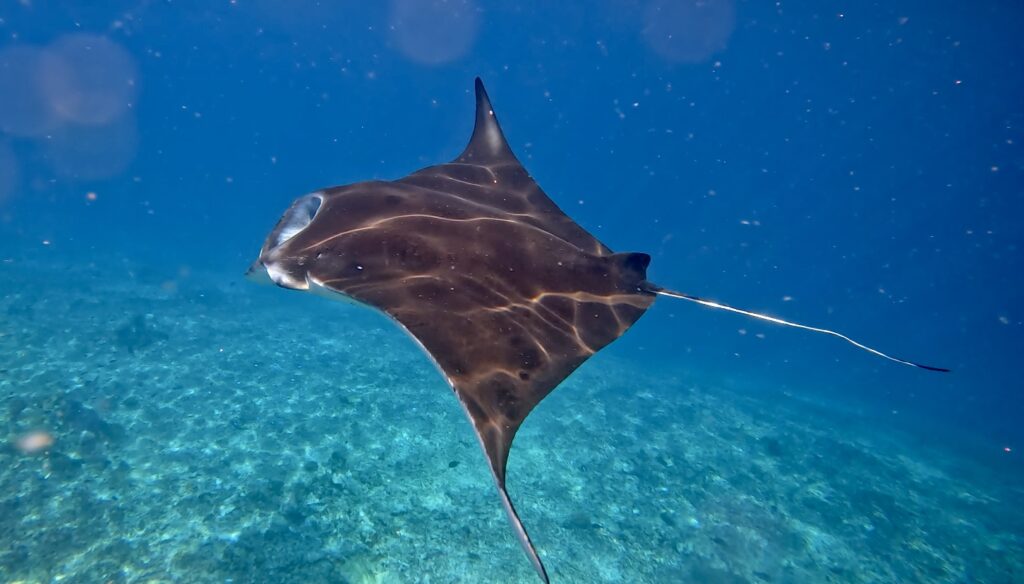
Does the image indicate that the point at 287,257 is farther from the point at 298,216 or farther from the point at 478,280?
the point at 478,280

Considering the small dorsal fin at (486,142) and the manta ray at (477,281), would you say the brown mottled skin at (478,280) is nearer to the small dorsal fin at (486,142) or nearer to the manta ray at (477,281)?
the manta ray at (477,281)

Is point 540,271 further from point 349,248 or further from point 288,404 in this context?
point 288,404

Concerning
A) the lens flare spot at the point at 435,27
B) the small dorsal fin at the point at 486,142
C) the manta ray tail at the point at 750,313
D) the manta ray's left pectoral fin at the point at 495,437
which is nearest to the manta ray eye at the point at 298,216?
the small dorsal fin at the point at 486,142

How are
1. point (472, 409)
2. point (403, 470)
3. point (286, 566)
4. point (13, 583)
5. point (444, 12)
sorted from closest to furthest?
point (472, 409) → point (13, 583) → point (286, 566) → point (403, 470) → point (444, 12)

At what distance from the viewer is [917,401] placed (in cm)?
3303

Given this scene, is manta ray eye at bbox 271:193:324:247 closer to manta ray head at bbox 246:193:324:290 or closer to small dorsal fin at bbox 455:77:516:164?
manta ray head at bbox 246:193:324:290

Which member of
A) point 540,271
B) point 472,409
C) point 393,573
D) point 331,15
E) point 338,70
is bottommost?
point 393,573

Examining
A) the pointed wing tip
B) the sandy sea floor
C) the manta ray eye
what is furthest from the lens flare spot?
the manta ray eye

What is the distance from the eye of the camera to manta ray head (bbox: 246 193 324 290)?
11.5 ft

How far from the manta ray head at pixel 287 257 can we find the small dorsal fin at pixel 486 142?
250cm

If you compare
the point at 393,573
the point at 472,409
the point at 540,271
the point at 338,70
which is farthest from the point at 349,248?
the point at 338,70

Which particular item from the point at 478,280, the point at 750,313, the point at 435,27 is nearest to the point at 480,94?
the point at 478,280

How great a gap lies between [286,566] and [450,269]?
5581 millimetres

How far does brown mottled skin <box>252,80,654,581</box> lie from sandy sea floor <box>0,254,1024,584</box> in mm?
5106
